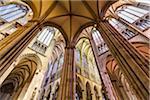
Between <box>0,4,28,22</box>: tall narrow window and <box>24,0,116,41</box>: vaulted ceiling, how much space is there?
3245 millimetres

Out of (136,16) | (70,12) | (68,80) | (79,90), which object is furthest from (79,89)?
(68,80)

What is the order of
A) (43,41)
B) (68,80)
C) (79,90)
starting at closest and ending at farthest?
1. (68,80)
2. (79,90)
3. (43,41)

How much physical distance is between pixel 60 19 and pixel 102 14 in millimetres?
2254

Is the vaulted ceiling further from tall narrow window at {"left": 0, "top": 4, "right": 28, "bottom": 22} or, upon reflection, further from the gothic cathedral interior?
tall narrow window at {"left": 0, "top": 4, "right": 28, "bottom": 22}

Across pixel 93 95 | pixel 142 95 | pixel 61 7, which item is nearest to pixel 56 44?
pixel 93 95

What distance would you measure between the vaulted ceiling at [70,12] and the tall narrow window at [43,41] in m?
3.47

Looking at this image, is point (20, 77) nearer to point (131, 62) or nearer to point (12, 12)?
point (12, 12)

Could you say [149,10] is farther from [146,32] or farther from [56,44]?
[56,44]

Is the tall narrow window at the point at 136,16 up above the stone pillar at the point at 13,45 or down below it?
above

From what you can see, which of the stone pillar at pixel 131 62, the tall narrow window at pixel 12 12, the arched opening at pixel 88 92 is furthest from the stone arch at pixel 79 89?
the stone pillar at pixel 131 62

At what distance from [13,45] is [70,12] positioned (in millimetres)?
4329

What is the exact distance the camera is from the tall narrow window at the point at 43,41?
12796 millimetres

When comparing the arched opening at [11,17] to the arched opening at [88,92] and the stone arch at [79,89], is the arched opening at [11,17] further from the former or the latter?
the arched opening at [88,92]

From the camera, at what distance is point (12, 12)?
40.7ft
